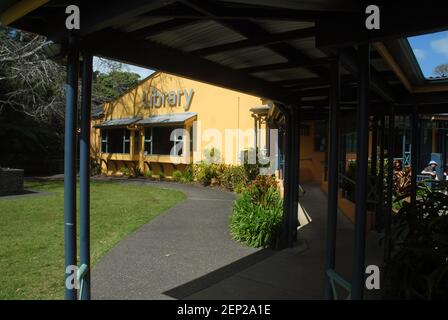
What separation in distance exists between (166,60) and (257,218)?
12.8ft

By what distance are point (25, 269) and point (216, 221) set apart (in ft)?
14.9

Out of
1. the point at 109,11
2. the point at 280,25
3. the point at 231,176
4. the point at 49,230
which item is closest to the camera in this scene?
the point at 109,11

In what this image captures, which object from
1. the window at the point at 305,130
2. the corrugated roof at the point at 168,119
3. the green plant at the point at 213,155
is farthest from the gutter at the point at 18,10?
the corrugated roof at the point at 168,119

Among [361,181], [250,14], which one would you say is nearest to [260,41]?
[250,14]

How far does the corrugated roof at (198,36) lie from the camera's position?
143 inches

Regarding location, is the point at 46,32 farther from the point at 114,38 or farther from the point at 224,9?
the point at 224,9

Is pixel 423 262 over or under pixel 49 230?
over

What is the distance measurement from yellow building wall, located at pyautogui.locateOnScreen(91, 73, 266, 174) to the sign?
0.10 metres

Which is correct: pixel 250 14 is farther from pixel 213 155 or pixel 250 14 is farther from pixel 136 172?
pixel 136 172

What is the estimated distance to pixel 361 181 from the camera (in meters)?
2.93

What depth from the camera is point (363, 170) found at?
296cm

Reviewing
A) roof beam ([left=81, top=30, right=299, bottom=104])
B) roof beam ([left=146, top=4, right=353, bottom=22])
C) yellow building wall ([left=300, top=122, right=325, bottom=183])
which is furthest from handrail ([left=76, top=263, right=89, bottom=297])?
yellow building wall ([left=300, top=122, right=325, bottom=183])

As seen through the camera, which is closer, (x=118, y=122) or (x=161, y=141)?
(x=161, y=141)
